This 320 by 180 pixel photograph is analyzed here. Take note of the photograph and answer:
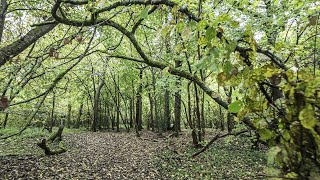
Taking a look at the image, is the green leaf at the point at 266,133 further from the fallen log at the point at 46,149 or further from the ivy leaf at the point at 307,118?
the fallen log at the point at 46,149

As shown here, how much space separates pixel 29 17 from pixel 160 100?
52.0ft

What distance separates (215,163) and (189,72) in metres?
3.65

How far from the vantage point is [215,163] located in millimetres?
8945

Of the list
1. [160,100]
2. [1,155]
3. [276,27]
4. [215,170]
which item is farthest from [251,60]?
[160,100]

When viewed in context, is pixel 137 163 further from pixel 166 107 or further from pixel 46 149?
pixel 166 107

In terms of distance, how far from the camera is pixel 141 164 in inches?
369

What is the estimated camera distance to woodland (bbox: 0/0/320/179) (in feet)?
3.53

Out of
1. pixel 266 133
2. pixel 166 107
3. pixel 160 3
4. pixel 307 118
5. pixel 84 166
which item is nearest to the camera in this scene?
pixel 307 118

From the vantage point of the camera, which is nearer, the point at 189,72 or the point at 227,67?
the point at 227,67

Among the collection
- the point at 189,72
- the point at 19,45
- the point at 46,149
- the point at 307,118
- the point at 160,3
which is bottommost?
the point at 46,149

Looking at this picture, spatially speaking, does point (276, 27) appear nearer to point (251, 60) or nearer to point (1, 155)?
point (251, 60)

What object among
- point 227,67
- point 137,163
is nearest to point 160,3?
point 227,67

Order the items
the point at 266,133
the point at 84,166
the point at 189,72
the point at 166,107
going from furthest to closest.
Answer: the point at 166,107 < the point at 84,166 < the point at 189,72 < the point at 266,133

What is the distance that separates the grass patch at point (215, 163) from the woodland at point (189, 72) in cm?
4
